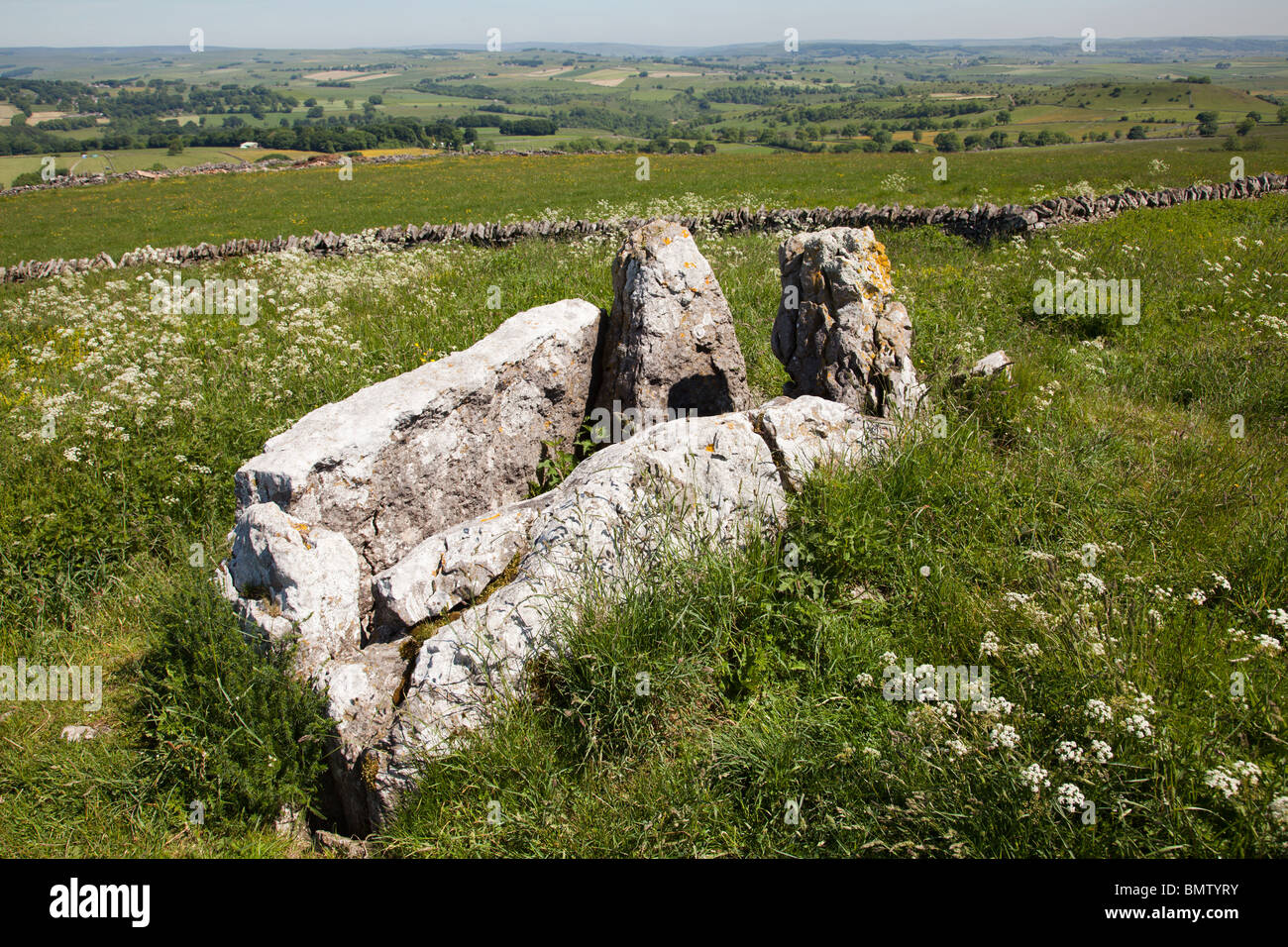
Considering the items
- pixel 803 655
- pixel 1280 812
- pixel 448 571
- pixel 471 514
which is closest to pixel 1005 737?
pixel 1280 812

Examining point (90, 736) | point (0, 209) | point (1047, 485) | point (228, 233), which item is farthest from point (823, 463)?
point (0, 209)

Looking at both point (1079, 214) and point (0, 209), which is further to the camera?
point (0, 209)

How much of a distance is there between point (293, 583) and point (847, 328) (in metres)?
5.49

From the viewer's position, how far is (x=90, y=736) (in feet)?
15.3

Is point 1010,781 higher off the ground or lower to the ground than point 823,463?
lower

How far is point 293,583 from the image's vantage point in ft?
14.8

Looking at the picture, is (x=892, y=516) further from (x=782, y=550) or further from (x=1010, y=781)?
(x=1010, y=781)

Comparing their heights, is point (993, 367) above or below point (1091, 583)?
above

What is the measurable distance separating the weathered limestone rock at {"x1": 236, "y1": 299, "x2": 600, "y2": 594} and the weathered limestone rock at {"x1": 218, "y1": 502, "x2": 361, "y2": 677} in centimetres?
30

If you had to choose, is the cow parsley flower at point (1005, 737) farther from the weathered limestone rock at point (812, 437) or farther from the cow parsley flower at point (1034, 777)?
the weathered limestone rock at point (812, 437)

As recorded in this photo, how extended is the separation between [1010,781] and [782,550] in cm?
203

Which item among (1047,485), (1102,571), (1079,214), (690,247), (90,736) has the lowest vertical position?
(90,736)

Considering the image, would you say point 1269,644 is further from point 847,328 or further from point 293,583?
point 293,583

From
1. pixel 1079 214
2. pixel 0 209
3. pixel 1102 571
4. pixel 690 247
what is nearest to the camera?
pixel 1102 571
